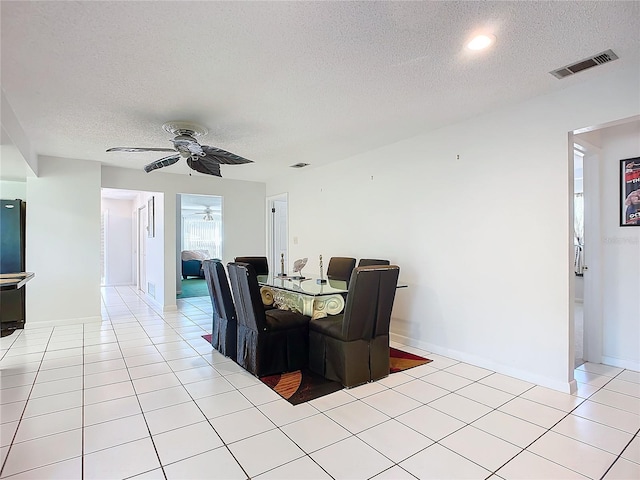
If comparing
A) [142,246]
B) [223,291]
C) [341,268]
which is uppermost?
[142,246]

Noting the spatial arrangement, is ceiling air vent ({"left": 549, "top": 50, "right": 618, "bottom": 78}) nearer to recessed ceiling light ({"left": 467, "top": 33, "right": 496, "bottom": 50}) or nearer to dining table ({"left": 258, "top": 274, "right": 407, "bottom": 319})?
recessed ceiling light ({"left": 467, "top": 33, "right": 496, "bottom": 50})

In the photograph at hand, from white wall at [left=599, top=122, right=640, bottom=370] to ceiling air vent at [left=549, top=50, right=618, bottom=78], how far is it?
1.34 metres

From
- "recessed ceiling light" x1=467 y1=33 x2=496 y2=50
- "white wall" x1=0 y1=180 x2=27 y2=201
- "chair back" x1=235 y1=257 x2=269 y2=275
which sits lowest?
"chair back" x1=235 y1=257 x2=269 y2=275

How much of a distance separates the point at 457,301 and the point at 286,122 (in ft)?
8.42

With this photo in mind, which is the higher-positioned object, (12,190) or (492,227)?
(12,190)

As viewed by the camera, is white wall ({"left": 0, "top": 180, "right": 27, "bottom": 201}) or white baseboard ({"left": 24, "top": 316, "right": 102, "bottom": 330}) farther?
white wall ({"left": 0, "top": 180, "right": 27, "bottom": 201})

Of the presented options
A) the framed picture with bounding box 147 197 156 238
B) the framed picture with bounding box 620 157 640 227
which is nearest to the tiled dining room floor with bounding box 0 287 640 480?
the framed picture with bounding box 620 157 640 227

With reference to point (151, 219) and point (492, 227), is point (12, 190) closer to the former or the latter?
point (151, 219)

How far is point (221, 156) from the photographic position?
3.76 metres

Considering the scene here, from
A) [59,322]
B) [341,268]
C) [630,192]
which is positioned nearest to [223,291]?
[341,268]

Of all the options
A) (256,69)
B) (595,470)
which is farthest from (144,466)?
(256,69)

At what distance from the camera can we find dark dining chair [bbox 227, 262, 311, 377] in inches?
123

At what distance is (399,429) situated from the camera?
226 cm

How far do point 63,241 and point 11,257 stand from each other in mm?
634
